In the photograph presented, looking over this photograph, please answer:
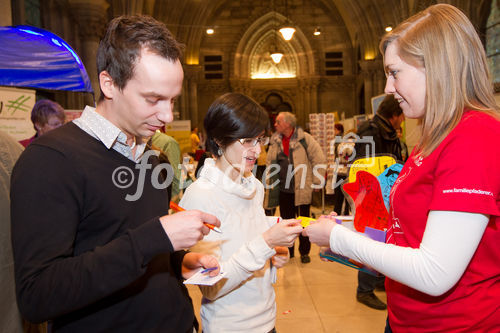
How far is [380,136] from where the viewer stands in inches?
152

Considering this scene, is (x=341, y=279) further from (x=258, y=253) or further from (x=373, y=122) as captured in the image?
(x=258, y=253)

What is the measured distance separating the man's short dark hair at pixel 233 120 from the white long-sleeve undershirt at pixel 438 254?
936 millimetres

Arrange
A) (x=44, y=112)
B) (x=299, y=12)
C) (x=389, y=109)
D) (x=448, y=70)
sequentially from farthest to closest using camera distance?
1. (x=299, y=12)
2. (x=389, y=109)
3. (x=44, y=112)
4. (x=448, y=70)

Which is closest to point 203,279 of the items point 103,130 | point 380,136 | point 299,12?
point 103,130

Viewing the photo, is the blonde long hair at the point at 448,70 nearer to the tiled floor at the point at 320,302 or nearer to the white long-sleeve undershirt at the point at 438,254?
the white long-sleeve undershirt at the point at 438,254

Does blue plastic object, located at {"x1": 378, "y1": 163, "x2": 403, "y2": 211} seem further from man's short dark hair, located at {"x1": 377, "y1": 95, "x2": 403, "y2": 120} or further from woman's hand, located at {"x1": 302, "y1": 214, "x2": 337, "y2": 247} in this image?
man's short dark hair, located at {"x1": 377, "y1": 95, "x2": 403, "y2": 120}

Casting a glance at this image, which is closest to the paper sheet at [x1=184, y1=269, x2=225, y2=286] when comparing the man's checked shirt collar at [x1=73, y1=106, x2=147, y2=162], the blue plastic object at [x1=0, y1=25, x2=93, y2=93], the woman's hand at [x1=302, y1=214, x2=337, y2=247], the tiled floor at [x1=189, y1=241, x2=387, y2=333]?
the woman's hand at [x1=302, y1=214, x2=337, y2=247]

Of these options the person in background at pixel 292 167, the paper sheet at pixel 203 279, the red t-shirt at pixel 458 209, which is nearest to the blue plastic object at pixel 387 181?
the red t-shirt at pixel 458 209

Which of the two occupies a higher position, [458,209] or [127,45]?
[127,45]

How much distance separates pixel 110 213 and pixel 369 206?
100 centimetres

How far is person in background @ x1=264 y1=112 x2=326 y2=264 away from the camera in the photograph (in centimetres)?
536

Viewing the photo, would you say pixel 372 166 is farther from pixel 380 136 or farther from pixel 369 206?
pixel 380 136

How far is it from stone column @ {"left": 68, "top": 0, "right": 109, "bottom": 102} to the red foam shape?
23.1ft

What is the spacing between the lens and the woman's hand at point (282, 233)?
5.07 ft
